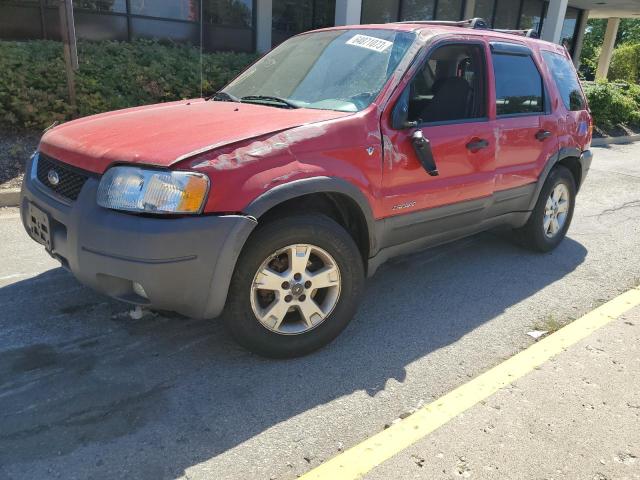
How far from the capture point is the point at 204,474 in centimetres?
220

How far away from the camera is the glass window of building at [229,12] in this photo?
13086 mm

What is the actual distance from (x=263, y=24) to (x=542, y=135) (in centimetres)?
1101

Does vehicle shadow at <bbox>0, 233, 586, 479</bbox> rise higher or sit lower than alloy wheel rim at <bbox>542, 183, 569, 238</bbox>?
lower

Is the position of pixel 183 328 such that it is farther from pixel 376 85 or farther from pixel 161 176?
pixel 376 85

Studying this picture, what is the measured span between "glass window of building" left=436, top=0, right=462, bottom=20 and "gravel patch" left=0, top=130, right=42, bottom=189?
14670mm

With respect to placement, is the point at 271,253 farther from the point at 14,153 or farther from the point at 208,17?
the point at 208,17

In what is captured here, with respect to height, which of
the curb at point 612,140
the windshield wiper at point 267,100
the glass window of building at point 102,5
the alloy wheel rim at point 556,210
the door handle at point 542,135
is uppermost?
the glass window of building at point 102,5

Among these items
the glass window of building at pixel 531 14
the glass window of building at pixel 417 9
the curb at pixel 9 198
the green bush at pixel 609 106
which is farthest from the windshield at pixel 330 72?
the glass window of building at pixel 531 14

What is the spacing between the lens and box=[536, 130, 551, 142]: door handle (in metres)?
4.37

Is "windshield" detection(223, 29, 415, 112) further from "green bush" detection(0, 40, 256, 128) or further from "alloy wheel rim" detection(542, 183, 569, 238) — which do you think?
"green bush" detection(0, 40, 256, 128)

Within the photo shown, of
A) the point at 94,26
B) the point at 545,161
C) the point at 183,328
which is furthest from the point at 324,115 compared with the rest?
the point at 94,26

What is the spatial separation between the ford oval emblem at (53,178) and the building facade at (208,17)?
6.76m

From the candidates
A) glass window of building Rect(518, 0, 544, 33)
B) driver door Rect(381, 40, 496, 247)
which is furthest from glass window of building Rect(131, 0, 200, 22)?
glass window of building Rect(518, 0, 544, 33)

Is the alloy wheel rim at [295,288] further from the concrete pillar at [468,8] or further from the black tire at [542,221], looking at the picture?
the concrete pillar at [468,8]
